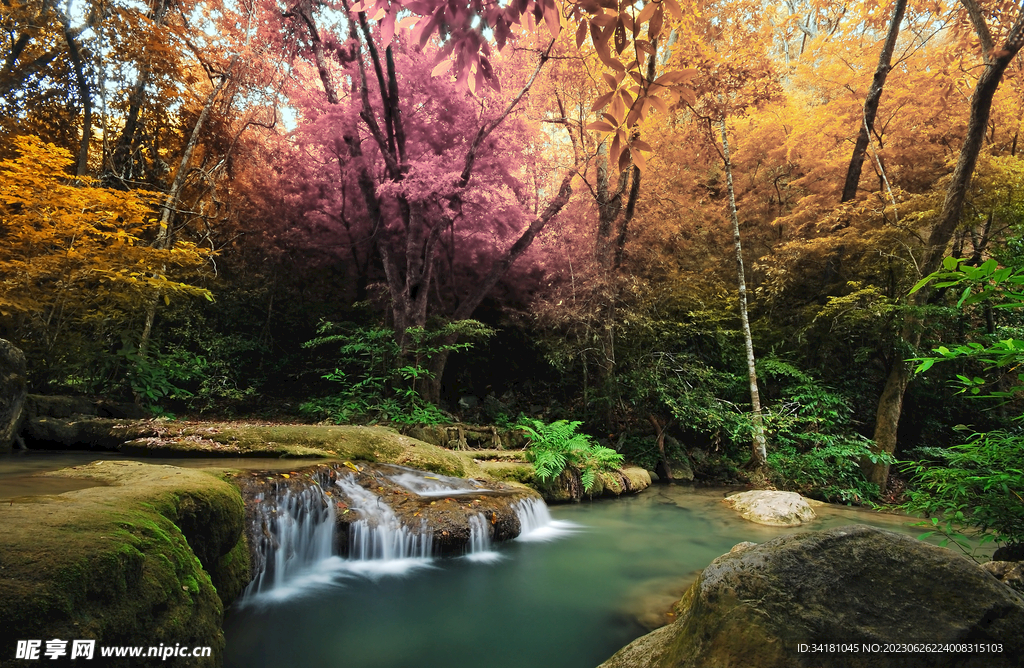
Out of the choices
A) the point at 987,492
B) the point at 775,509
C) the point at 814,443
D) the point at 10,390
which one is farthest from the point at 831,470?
the point at 10,390

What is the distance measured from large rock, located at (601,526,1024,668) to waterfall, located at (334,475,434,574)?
273 centimetres

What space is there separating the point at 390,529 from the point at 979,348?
431cm

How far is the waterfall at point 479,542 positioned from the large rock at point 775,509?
3865 millimetres

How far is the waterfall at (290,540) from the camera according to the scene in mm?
3607

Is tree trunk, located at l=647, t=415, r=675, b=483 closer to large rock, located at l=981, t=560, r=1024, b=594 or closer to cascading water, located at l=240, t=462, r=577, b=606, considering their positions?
cascading water, located at l=240, t=462, r=577, b=606

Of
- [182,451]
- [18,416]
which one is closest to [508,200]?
[182,451]

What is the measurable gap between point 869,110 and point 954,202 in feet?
9.98

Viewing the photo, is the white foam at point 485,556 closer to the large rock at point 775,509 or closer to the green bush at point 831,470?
the large rock at point 775,509

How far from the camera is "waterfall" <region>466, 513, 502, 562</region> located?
4.58 metres

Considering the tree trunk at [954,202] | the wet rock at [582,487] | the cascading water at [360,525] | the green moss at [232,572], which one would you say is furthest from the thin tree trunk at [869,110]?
the green moss at [232,572]

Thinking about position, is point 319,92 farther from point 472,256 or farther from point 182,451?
point 182,451

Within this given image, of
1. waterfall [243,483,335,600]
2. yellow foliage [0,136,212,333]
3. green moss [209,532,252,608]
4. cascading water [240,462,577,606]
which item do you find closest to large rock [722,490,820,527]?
cascading water [240,462,577,606]

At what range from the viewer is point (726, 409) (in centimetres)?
885

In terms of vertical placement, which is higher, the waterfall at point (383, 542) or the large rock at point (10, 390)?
the large rock at point (10, 390)
